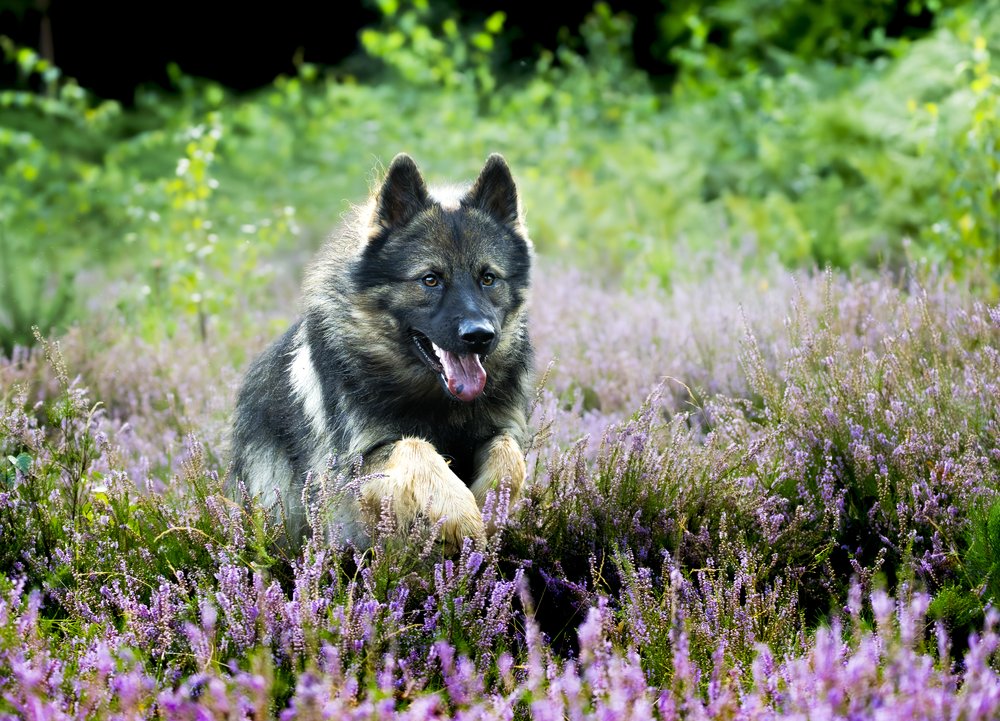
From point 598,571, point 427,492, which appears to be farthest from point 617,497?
point 427,492

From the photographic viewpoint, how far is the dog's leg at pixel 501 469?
147 inches

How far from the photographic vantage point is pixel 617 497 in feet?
12.2

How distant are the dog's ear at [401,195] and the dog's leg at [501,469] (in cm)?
103

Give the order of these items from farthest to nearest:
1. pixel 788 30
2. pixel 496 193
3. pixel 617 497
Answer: pixel 788 30, pixel 496 193, pixel 617 497

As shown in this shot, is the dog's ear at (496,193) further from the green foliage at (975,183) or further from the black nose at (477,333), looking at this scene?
the green foliage at (975,183)

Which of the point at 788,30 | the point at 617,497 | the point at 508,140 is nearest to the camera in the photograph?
the point at 617,497

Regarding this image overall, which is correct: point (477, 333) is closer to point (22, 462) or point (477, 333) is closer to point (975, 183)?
point (22, 462)

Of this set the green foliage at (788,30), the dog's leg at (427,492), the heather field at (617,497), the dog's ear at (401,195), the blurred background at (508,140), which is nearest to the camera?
the heather field at (617,497)

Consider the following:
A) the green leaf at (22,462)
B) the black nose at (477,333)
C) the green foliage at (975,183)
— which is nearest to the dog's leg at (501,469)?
the black nose at (477,333)

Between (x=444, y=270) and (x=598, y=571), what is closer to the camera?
(x=598, y=571)

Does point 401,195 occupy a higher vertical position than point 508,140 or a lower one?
higher

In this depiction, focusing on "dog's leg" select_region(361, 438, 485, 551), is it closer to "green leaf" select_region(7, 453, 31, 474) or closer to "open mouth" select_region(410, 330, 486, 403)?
"open mouth" select_region(410, 330, 486, 403)

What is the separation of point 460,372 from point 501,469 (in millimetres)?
403

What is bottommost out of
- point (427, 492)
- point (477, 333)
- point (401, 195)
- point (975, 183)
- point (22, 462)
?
point (22, 462)
